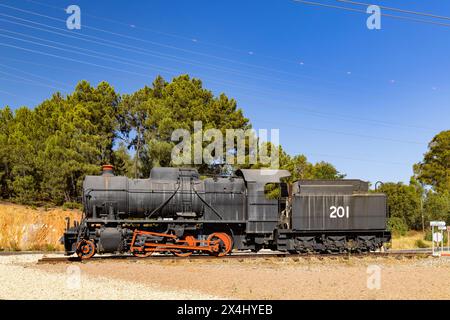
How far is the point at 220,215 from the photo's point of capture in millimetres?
19844

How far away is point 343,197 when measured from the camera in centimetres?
2058

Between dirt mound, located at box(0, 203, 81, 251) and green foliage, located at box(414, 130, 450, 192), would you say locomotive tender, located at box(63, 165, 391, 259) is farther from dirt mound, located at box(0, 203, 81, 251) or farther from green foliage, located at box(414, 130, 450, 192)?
green foliage, located at box(414, 130, 450, 192)

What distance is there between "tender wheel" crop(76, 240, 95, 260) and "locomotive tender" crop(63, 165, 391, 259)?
0.13 feet

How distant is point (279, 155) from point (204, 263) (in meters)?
18.4

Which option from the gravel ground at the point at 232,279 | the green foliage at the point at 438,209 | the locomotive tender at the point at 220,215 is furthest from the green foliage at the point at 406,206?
the gravel ground at the point at 232,279

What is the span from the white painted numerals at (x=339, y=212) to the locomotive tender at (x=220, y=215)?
45mm

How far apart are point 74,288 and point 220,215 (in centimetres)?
895

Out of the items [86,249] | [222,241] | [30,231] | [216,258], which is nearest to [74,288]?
[86,249]

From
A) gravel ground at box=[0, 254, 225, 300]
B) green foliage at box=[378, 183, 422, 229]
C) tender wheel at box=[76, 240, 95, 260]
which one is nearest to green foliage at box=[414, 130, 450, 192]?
green foliage at box=[378, 183, 422, 229]

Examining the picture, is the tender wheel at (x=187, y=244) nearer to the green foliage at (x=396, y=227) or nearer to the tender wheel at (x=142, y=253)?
the tender wheel at (x=142, y=253)

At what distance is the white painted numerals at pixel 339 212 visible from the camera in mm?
20422

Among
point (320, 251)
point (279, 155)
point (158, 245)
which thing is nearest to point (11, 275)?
point (158, 245)

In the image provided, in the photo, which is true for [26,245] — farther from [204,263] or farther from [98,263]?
[204,263]
